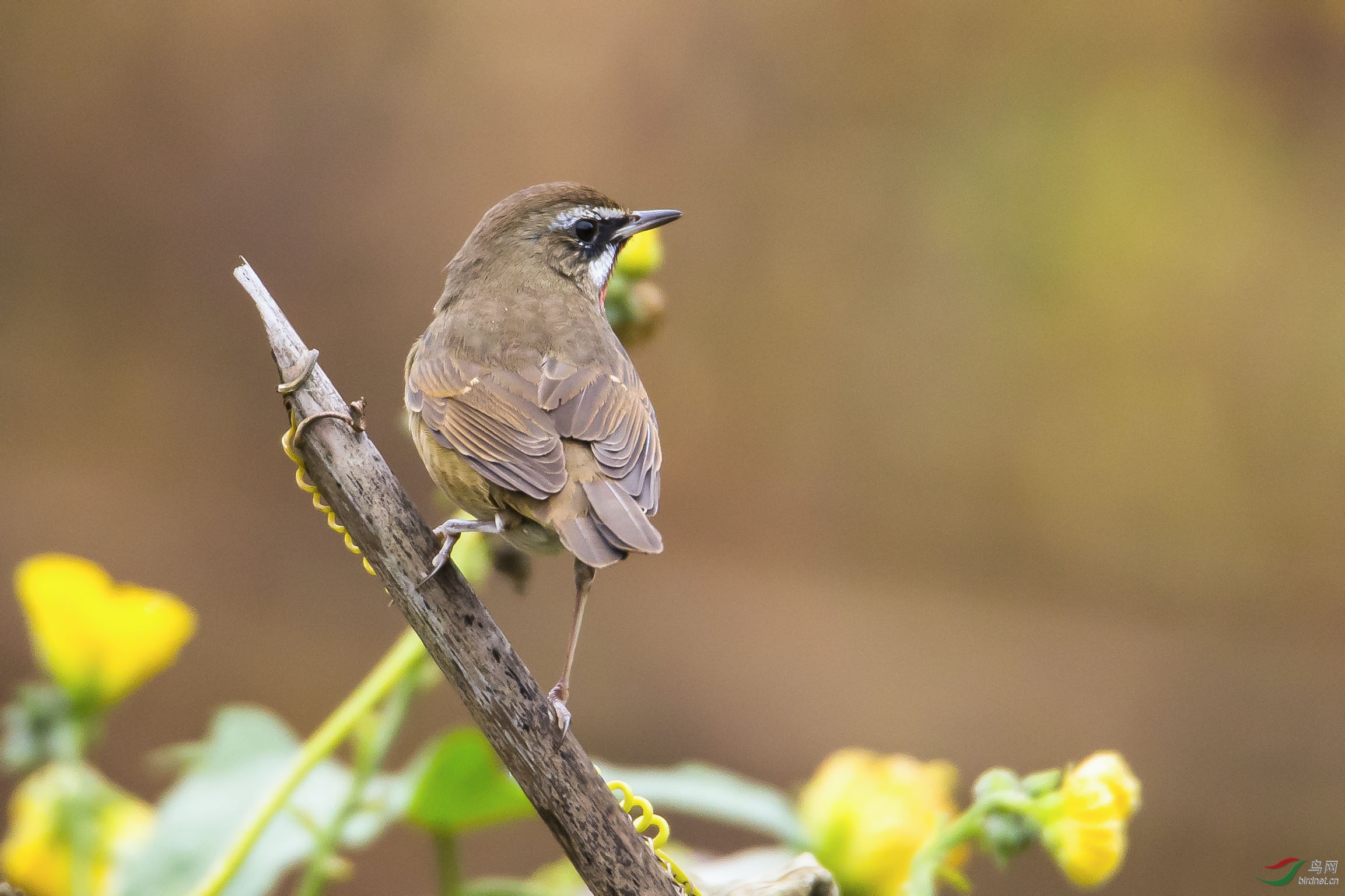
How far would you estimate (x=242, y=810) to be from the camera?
1.98 metres

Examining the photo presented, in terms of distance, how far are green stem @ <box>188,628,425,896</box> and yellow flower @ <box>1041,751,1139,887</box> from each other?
923 mm

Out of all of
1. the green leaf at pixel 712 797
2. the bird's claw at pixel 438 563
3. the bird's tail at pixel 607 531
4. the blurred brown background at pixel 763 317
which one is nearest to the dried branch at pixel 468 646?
the bird's claw at pixel 438 563

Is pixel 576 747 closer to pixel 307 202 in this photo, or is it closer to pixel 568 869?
pixel 568 869

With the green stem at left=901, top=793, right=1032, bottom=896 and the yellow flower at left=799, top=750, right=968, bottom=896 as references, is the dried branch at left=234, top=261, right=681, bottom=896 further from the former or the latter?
the yellow flower at left=799, top=750, right=968, bottom=896

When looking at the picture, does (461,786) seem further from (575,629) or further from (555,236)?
(555,236)

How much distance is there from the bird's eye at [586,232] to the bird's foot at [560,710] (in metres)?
1.00

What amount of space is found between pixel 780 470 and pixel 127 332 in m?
2.13

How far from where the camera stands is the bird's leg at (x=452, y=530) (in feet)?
4.18

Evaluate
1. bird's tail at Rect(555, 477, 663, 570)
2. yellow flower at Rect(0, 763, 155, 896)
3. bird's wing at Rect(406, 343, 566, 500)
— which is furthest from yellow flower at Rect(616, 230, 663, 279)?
yellow flower at Rect(0, 763, 155, 896)

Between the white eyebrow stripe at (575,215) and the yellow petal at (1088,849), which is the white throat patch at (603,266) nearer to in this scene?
the white eyebrow stripe at (575,215)

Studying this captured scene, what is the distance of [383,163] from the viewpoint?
11.9 ft

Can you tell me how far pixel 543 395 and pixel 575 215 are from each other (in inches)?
20.4

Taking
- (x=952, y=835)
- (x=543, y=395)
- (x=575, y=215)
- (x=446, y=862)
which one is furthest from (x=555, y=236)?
(x=952, y=835)

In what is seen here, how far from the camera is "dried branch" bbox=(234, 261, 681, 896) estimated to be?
48.6 inches
